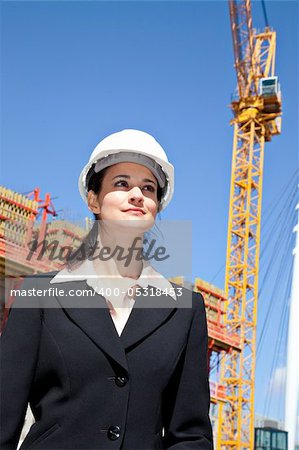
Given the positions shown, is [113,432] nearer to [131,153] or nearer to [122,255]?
[122,255]

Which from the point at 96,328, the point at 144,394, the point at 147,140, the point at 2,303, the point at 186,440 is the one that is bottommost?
the point at 186,440

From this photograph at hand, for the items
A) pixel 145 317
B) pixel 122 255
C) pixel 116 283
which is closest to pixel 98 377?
pixel 145 317

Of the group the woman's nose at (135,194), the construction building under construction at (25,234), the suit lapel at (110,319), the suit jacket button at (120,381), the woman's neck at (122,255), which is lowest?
the suit jacket button at (120,381)

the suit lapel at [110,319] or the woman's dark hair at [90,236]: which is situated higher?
the woman's dark hair at [90,236]

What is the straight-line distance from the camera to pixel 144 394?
8.67ft

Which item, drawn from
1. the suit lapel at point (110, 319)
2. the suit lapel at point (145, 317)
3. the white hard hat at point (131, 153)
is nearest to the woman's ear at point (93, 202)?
the white hard hat at point (131, 153)

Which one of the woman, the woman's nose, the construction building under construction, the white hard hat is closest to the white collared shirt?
the woman

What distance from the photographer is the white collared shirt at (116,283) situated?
2869 millimetres

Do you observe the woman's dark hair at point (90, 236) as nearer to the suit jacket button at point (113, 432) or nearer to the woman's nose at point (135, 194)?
the woman's nose at point (135, 194)

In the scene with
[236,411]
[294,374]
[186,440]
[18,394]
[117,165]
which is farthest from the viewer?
[236,411]

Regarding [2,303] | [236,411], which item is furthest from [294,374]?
[2,303]

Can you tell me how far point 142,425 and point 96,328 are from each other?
1.57ft

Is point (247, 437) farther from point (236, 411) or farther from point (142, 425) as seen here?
point (142, 425)

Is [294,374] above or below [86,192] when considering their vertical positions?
above
